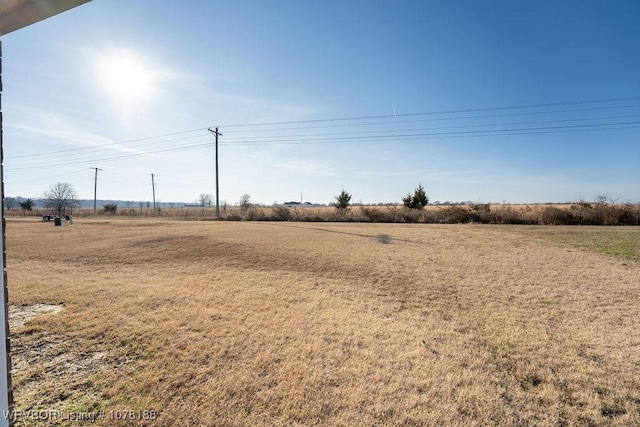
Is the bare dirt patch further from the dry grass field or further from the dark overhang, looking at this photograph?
the dark overhang

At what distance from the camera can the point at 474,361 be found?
299cm

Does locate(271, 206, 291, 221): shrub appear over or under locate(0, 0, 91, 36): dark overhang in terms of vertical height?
under

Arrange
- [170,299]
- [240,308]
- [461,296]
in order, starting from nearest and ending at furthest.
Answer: [240,308]
[170,299]
[461,296]

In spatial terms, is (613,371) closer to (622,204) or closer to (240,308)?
(240,308)

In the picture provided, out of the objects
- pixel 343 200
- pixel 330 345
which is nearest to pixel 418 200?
pixel 343 200

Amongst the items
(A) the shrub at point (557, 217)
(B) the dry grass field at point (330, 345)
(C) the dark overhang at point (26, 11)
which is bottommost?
(B) the dry grass field at point (330, 345)

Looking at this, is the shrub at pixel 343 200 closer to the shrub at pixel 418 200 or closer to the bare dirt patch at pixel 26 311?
the shrub at pixel 418 200

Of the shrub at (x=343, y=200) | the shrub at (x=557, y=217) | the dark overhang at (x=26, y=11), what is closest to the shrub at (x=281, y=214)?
the shrub at (x=343, y=200)

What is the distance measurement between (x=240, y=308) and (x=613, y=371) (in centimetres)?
→ 490

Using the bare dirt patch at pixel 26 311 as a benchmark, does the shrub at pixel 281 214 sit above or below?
above

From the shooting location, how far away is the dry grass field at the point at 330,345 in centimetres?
227

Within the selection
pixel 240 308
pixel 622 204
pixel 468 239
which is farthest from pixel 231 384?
pixel 622 204

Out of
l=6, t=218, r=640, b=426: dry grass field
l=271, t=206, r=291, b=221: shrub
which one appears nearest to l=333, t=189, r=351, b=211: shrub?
l=271, t=206, r=291, b=221: shrub

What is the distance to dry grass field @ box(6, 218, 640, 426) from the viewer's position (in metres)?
2.27
